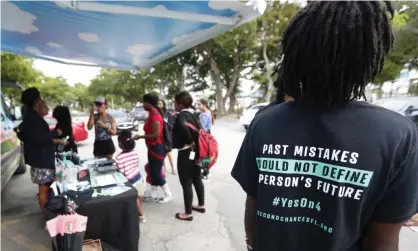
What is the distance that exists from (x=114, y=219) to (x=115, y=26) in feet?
7.19

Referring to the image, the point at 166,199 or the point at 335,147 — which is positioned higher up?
the point at 335,147

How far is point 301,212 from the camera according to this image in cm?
96

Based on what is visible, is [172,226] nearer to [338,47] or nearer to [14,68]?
[338,47]

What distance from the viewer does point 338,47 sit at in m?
0.87

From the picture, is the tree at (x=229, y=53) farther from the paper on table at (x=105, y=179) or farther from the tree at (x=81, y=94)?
the tree at (x=81, y=94)

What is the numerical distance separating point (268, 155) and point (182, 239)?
2436 mm

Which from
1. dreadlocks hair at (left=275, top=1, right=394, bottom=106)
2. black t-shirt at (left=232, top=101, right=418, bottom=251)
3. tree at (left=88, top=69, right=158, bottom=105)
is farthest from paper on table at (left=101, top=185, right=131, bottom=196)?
tree at (left=88, top=69, right=158, bottom=105)

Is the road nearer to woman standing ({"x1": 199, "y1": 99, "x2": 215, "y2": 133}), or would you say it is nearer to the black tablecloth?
the black tablecloth

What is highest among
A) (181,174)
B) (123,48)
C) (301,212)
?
(123,48)

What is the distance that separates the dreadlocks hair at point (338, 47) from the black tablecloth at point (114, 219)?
6.24ft

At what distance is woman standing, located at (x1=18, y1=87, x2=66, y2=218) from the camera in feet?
10.0

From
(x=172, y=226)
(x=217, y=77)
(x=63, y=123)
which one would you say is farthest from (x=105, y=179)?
(x=217, y=77)

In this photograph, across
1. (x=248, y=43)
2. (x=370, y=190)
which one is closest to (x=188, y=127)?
(x=370, y=190)

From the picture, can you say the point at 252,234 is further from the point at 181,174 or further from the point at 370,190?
the point at 181,174
